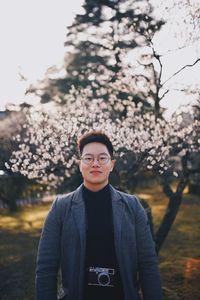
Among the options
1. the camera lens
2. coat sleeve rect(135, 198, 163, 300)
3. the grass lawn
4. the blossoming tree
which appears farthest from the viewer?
the blossoming tree

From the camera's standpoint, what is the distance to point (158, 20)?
31.6 ft

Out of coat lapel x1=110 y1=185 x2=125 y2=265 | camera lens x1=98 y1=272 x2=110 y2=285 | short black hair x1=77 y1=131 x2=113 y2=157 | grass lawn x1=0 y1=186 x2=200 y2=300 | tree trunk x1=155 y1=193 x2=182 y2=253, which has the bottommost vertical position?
grass lawn x1=0 y1=186 x2=200 y2=300

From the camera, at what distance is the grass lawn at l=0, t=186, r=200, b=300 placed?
6730mm

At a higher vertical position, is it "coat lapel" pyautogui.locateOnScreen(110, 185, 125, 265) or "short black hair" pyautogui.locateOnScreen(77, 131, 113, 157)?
"short black hair" pyautogui.locateOnScreen(77, 131, 113, 157)

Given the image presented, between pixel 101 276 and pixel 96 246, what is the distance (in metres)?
0.23

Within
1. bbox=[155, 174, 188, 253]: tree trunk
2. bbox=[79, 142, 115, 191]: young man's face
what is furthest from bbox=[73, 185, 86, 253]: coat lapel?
bbox=[155, 174, 188, 253]: tree trunk

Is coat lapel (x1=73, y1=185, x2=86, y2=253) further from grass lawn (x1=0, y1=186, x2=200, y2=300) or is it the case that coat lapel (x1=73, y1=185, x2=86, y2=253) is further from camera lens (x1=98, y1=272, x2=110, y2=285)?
grass lawn (x1=0, y1=186, x2=200, y2=300)

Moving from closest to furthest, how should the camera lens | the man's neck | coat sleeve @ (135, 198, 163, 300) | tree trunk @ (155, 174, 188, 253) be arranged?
the camera lens < coat sleeve @ (135, 198, 163, 300) < the man's neck < tree trunk @ (155, 174, 188, 253)

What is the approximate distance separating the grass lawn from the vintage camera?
4.25 meters

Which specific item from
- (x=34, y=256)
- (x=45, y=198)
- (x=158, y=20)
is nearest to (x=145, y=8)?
(x=158, y=20)

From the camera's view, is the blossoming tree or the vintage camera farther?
the blossoming tree

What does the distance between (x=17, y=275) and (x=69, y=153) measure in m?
3.39

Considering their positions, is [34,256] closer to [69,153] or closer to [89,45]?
[69,153]

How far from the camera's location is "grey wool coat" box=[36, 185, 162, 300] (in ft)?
8.45
